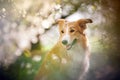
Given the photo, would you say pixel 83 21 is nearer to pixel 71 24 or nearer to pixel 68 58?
pixel 71 24

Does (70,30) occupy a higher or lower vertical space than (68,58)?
higher

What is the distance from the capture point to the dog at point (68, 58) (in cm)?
210

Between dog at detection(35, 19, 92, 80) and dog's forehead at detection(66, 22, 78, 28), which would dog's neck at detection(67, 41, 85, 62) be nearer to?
dog at detection(35, 19, 92, 80)

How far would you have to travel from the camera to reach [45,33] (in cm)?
215

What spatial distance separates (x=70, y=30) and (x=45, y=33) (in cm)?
21

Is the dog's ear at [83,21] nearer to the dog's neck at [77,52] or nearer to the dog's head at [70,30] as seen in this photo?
the dog's head at [70,30]

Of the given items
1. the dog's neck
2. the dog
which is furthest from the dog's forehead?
the dog's neck

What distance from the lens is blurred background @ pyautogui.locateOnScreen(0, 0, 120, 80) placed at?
83.4 inches

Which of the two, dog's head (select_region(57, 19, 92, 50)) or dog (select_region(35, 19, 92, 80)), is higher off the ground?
dog's head (select_region(57, 19, 92, 50))

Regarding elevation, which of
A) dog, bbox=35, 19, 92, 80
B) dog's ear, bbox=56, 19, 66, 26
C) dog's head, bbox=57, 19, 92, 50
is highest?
dog's ear, bbox=56, 19, 66, 26

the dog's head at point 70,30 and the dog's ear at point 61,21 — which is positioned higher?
the dog's ear at point 61,21

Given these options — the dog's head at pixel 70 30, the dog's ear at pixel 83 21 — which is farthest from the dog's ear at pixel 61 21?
the dog's ear at pixel 83 21

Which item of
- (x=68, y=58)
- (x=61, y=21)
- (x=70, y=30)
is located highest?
(x=61, y=21)

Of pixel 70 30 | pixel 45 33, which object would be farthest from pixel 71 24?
pixel 45 33
